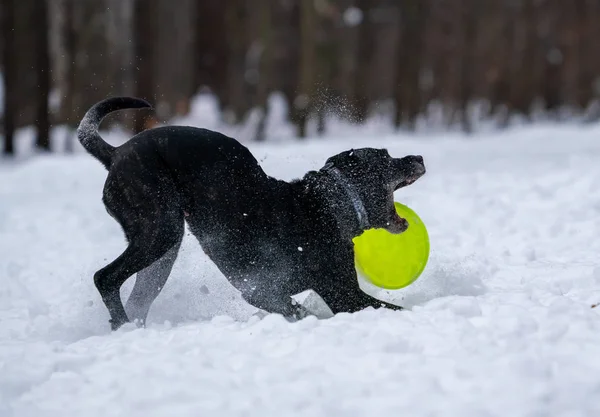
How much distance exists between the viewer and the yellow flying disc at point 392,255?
16.5 feet

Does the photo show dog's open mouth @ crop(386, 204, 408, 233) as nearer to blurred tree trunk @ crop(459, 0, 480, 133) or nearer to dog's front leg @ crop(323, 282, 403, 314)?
dog's front leg @ crop(323, 282, 403, 314)

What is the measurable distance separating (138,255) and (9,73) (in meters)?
13.8

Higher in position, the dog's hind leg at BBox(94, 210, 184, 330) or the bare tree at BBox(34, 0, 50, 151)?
the bare tree at BBox(34, 0, 50, 151)

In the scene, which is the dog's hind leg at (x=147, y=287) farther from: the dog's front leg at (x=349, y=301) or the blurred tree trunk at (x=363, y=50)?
the blurred tree trunk at (x=363, y=50)

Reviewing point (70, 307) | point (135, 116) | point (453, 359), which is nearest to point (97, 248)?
point (70, 307)

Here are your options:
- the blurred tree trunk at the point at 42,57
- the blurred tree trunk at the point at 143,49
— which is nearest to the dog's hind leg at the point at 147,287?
the blurred tree trunk at the point at 143,49

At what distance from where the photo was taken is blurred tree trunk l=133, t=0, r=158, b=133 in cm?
1655

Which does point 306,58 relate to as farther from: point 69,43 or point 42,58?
point 69,43

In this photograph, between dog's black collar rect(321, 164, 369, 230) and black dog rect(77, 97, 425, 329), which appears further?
dog's black collar rect(321, 164, 369, 230)

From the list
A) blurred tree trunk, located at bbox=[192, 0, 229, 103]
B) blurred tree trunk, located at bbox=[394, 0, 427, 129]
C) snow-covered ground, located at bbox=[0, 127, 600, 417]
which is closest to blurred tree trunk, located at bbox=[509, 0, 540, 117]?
blurred tree trunk, located at bbox=[394, 0, 427, 129]

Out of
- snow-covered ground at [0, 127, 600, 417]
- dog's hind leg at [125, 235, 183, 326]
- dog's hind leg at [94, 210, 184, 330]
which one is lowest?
snow-covered ground at [0, 127, 600, 417]

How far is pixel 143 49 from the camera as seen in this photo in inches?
666

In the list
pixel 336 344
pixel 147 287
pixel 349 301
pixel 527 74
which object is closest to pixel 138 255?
pixel 147 287

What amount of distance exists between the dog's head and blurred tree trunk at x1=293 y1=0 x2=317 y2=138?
48.5 ft
